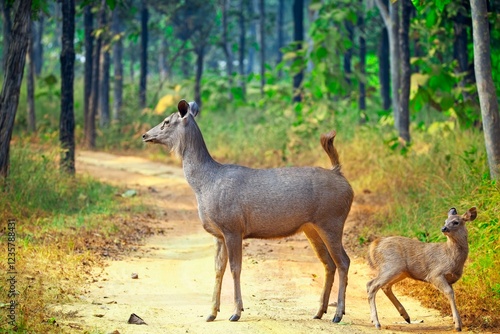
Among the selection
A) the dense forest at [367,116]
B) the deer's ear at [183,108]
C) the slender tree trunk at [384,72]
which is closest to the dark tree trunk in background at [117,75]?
the dense forest at [367,116]

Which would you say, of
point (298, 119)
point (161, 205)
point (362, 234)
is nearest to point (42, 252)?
point (362, 234)

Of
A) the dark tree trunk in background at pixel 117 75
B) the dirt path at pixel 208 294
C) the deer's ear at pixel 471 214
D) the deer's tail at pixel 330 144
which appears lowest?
the dirt path at pixel 208 294

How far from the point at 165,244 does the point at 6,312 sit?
17.8 feet

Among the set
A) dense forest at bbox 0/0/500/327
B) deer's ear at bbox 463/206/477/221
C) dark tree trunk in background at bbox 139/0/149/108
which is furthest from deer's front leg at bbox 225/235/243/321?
dark tree trunk in background at bbox 139/0/149/108

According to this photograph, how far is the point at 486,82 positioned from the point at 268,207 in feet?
14.9

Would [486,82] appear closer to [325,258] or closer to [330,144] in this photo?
[330,144]

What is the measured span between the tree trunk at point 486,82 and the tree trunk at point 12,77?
699 centimetres

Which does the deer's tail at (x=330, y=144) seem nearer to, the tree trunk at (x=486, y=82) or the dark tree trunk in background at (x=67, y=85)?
the tree trunk at (x=486, y=82)

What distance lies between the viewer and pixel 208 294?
10.2 m

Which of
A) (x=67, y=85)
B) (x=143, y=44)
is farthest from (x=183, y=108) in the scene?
(x=143, y=44)

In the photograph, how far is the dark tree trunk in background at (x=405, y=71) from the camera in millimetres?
17656

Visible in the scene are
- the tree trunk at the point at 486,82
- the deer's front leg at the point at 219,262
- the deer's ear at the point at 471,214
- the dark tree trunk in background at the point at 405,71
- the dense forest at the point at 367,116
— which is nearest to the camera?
the deer's ear at the point at 471,214

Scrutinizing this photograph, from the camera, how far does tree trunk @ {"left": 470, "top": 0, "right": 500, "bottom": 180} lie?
38.2ft

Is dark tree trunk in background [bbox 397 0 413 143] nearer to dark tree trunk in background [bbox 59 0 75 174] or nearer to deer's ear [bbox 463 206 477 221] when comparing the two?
dark tree trunk in background [bbox 59 0 75 174]
